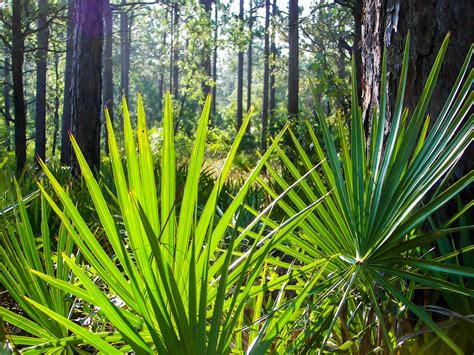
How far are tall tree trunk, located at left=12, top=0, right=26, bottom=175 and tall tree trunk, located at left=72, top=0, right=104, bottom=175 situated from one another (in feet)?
9.68

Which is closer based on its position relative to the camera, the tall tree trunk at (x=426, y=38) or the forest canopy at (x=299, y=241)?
the forest canopy at (x=299, y=241)

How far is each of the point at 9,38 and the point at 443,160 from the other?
10618mm

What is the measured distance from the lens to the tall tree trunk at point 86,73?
289 inches

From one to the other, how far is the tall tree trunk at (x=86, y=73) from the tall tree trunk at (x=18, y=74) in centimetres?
295

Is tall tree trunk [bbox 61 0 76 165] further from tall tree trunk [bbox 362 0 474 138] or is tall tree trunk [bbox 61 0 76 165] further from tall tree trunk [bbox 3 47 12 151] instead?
tall tree trunk [bbox 362 0 474 138]

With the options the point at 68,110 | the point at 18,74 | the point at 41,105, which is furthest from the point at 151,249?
the point at 41,105

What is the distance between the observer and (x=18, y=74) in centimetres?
1033

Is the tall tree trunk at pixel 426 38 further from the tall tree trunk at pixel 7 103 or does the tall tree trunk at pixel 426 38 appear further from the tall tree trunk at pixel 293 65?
the tall tree trunk at pixel 293 65

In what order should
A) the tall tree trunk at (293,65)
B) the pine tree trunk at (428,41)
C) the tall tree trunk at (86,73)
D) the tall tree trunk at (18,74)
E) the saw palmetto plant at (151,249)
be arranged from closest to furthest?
the saw palmetto plant at (151,249) → the pine tree trunk at (428,41) → the tall tree trunk at (86,73) → the tall tree trunk at (18,74) → the tall tree trunk at (293,65)

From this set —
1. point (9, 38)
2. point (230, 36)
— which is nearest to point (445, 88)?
point (9, 38)

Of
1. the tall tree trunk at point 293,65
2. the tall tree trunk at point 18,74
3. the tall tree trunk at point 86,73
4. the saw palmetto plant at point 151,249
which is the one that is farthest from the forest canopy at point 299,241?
the tall tree trunk at point 293,65

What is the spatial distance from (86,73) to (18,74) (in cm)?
358

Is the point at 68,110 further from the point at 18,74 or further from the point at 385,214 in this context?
the point at 385,214

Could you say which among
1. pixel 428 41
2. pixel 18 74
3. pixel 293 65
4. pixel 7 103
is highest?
pixel 293 65
